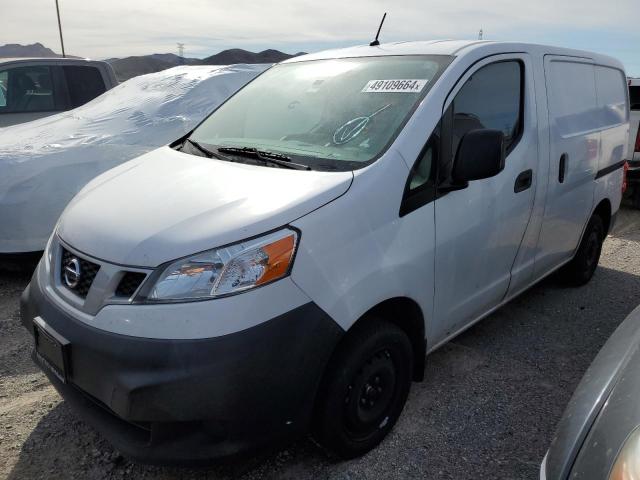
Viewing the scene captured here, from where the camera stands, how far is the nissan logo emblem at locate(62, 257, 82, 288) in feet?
6.89

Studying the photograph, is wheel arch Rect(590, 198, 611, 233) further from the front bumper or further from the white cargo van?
the front bumper

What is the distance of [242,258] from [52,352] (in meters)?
0.88

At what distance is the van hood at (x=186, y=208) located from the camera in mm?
1919

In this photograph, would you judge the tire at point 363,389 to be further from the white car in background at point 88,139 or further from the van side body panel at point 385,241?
the white car in background at point 88,139

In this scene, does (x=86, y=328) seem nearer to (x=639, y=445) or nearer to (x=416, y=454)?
(x=416, y=454)

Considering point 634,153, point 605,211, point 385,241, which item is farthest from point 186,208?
point 634,153

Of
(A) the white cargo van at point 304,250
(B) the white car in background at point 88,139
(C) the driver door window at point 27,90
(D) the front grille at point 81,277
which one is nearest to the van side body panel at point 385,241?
(A) the white cargo van at point 304,250

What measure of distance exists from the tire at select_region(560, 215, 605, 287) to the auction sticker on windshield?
2313 millimetres

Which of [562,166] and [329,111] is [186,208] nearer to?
[329,111]

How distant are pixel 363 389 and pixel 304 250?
707 mm

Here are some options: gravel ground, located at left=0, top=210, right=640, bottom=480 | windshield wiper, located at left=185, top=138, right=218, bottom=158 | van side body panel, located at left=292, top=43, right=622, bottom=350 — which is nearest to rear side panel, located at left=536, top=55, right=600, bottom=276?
van side body panel, located at left=292, top=43, right=622, bottom=350

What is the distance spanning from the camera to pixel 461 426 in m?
2.66

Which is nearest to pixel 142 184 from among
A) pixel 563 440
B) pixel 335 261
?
pixel 335 261

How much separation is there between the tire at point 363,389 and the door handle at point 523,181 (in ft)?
3.80
